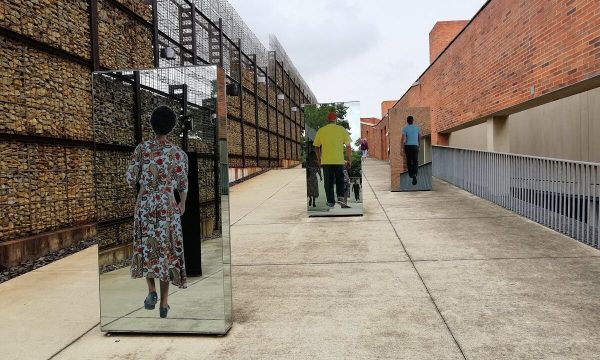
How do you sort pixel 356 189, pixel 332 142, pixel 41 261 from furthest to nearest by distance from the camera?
pixel 356 189
pixel 332 142
pixel 41 261

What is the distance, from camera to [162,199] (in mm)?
3531

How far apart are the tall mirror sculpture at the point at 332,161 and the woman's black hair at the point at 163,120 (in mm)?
5977

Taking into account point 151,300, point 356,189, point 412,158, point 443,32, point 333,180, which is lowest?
point 151,300

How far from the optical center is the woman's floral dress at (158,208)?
353cm

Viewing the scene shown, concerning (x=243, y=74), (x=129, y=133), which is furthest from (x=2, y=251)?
(x=243, y=74)

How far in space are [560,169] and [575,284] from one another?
2989 mm

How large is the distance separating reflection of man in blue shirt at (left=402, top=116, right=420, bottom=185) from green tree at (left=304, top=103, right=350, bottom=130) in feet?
15.3

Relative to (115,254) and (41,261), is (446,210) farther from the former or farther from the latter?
(115,254)

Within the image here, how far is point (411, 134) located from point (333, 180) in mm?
4878

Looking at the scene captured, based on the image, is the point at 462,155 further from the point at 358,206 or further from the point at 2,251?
the point at 2,251

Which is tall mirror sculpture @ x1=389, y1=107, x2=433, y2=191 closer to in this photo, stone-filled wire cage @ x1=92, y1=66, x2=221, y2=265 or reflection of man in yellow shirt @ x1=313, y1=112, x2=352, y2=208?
reflection of man in yellow shirt @ x1=313, y1=112, x2=352, y2=208

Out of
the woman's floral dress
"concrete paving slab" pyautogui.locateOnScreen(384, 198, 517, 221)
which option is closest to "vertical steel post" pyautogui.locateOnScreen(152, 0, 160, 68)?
"concrete paving slab" pyautogui.locateOnScreen(384, 198, 517, 221)

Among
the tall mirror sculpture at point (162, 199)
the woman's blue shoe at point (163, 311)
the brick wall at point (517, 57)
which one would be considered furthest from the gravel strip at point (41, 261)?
the brick wall at point (517, 57)

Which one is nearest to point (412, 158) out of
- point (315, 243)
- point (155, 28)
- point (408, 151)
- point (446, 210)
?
point (408, 151)
